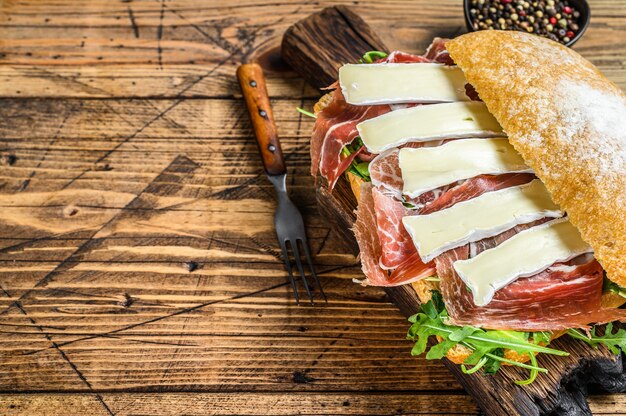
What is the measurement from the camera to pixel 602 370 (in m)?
2.64

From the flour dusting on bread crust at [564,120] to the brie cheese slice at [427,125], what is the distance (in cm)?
7

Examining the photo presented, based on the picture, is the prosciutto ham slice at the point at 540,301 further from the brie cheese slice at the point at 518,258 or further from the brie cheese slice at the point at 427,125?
the brie cheese slice at the point at 427,125

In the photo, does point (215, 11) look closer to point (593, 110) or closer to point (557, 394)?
point (593, 110)

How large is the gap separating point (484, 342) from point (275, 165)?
134cm

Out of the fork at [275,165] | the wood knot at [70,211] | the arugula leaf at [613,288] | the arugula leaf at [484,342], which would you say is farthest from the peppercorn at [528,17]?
the wood knot at [70,211]

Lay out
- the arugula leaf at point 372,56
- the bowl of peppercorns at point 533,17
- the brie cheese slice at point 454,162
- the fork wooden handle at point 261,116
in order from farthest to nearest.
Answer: the bowl of peppercorns at point 533,17
the fork wooden handle at point 261,116
the arugula leaf at point 372,56
the brie cheese slice at point 454,162

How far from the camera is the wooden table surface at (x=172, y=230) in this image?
2.91m

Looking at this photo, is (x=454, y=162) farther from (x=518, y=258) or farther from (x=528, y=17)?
(x=528, y=17)

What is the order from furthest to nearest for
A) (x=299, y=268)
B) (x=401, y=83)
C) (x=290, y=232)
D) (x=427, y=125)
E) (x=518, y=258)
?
1. (x=290, y=232)
2. (x=299, y=268)
3. (x=401, y=83)
4. (x=427, y=125)
5. (x=518, y=258)

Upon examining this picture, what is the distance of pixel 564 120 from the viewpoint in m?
2.62

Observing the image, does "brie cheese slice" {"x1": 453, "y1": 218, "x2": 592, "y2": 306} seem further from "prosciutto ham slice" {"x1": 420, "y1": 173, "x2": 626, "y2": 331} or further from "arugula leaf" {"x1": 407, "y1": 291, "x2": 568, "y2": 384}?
"arugula leaf" {"x1": 407, "y1": 291, "x2": 568, "y2": 384}

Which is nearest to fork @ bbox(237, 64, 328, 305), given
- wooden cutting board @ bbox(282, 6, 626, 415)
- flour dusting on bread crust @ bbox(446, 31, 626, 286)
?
wooden cutting board @ bbox(282, 6, 626, 415)

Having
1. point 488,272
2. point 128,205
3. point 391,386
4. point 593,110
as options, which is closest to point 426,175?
point 488,272

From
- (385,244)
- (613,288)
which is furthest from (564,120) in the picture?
(385,244)
